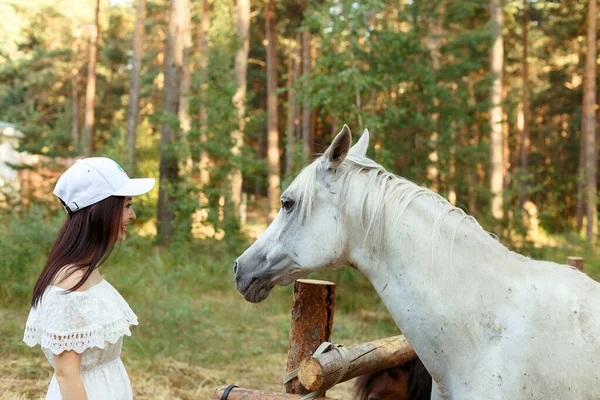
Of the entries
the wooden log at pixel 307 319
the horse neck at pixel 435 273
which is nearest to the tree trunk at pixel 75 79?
the wooden log at pixel 307 319

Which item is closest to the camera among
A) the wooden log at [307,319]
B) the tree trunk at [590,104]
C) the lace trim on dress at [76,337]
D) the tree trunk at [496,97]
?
the lace trim on dress at [76,337]

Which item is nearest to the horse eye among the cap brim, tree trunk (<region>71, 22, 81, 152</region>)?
the cap brim

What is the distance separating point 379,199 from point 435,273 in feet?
1.10

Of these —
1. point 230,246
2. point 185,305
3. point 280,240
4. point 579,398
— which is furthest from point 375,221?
point 230,246

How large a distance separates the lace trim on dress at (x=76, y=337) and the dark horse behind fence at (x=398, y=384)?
5.29 ft

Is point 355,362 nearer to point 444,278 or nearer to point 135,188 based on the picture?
point 444,278

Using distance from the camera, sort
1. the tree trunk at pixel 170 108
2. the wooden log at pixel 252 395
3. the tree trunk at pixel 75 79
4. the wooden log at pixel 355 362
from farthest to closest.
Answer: the tree trunk at pixel 75 79 < the tree trunk at pixel 170 108 < the wooden log at pixel 252 395 < the wooden log at pixel 355 362

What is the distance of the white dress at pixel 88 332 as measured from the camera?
1948mm

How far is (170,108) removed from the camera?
12.2 metres

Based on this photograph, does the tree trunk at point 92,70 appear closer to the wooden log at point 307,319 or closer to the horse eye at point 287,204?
the wooden log at point 307,319

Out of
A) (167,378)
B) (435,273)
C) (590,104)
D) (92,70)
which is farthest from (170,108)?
(590,104)

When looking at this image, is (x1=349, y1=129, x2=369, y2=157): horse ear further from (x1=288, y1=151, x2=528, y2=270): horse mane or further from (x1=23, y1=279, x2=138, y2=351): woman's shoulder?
(x1=23, y1=279, x2=138, y2=351): woman's shoulder

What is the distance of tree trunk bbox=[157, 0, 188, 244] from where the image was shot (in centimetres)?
1157

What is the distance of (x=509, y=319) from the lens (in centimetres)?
202
